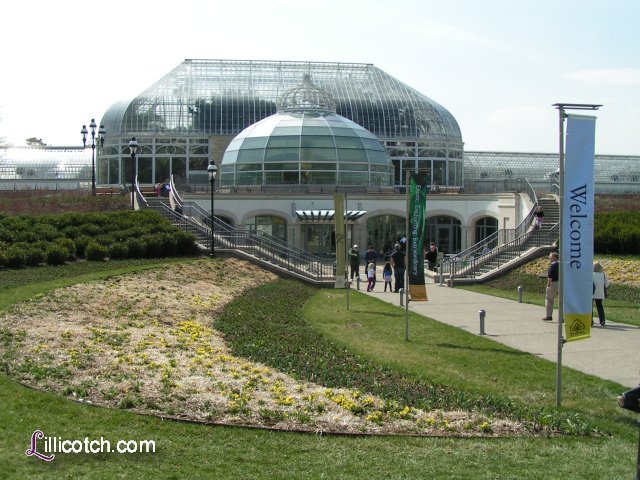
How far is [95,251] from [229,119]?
118 feet

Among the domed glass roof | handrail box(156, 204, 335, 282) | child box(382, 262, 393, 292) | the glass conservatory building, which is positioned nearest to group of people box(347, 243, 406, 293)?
child box(382, 262, 393, 292)

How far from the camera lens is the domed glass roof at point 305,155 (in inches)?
1940

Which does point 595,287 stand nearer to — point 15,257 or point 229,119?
point 15,257

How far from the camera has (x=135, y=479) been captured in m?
7.54

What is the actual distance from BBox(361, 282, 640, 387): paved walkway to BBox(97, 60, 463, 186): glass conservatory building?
34407mm

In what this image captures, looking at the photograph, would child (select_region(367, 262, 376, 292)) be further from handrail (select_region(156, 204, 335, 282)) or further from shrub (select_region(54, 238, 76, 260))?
shrub (select_region(54, 238, 76, 260))

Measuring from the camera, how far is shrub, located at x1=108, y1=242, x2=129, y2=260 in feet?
87.9

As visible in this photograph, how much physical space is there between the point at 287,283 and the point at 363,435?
19.3m

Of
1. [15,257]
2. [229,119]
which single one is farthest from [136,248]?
[229,119]

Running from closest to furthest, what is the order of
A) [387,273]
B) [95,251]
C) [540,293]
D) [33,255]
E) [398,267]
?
[33,255]
[95,251]
[540,293]
[398,267]
[387,273]

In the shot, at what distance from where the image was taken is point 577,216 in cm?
1073

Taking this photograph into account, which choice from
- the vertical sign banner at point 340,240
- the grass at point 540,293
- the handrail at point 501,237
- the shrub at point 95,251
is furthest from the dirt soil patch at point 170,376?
the handrail at point 501,237

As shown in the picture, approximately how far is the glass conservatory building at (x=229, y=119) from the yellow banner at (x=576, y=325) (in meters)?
47.2

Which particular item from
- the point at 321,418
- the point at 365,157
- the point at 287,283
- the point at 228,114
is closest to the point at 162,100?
the point at 228,114
